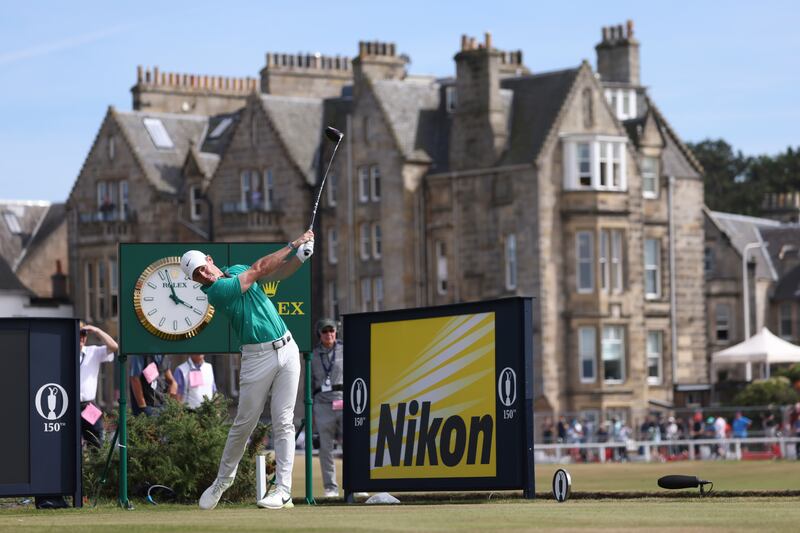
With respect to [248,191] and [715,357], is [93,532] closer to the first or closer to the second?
[715,357]

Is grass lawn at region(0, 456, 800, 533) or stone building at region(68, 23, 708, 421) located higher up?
stone building at region(68, 23, 708, 421)

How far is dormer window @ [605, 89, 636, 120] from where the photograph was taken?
249 feet

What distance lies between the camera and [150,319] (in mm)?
20703

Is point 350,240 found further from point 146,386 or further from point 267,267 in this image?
point 267,267

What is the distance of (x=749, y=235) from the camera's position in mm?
89312

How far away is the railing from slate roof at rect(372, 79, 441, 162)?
710 inches

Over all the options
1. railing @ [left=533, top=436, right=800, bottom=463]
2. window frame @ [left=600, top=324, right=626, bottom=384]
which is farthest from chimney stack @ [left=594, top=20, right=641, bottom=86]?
railing @ [left=533, top=436, right=800, bottom=463]

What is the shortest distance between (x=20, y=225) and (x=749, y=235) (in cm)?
3454

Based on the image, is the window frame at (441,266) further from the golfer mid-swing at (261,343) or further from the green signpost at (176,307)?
the golfer mid-swing at (261,343)

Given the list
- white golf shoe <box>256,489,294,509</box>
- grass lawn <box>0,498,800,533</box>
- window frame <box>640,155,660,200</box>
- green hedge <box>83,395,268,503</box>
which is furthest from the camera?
window frame <box>640,155,660,200</box>

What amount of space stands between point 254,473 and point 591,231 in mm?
48251

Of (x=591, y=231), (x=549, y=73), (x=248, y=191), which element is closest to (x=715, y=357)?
(x=591, y=231)

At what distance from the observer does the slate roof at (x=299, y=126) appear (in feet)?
246

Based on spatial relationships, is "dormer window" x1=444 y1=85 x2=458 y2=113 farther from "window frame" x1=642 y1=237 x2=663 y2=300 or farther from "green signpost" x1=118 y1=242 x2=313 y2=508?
"green signpost" x1=118 y1=242 x2=313 y2=508
